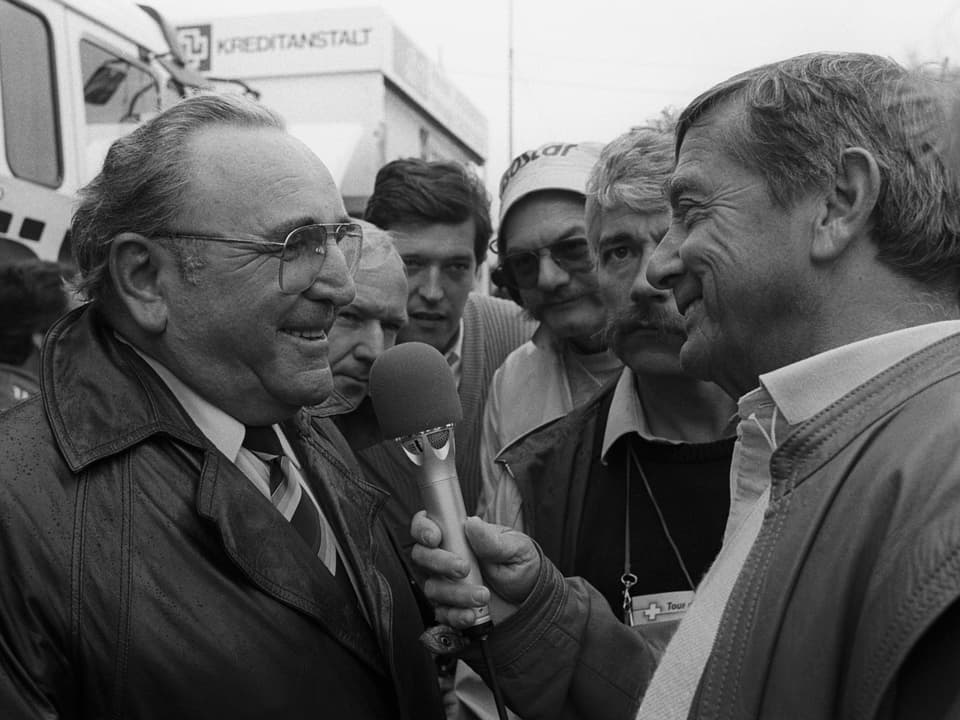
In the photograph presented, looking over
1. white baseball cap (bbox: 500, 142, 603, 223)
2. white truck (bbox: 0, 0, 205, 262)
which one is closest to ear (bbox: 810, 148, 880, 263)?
white baseball cap (bbox: 500, 142, 603, 223)

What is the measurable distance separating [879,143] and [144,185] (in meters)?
1.24

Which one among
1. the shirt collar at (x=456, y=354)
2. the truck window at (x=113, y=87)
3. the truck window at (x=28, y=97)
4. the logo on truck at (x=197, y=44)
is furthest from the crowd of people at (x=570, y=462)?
the logo on truck at (x=197, y=44)

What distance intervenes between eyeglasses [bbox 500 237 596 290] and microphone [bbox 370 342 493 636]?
109 cm

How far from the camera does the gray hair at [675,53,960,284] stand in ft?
4.47

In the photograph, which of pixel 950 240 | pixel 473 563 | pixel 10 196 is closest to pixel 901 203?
pixel 950 240

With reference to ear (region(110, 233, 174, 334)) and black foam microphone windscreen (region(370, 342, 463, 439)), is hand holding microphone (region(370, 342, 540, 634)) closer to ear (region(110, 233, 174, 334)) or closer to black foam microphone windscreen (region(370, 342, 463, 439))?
black foam microphone windscreen (region(370, 342, 463, 439))

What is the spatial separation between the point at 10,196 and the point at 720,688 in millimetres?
5233

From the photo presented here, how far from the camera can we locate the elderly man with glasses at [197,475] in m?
1.56

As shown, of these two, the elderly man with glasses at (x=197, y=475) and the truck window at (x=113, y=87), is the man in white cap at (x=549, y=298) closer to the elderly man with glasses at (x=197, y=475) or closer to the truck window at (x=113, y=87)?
the elderly man with glasses at (x=197, y=475)

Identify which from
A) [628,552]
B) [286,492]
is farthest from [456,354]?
[286,492]

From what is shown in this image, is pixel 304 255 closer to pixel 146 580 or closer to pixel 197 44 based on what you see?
pixel 146 580

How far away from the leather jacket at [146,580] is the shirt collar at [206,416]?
0.04 metres

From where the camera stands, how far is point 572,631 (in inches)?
72.9

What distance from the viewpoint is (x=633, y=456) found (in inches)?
91.2
